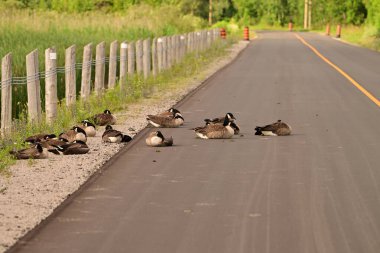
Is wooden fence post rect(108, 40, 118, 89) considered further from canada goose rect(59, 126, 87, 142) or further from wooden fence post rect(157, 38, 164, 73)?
canada goose rect(59, 126, 87, 142)

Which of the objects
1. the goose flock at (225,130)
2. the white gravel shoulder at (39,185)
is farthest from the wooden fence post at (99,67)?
the goose flock at (225,130)

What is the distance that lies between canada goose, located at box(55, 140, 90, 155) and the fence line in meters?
2.18

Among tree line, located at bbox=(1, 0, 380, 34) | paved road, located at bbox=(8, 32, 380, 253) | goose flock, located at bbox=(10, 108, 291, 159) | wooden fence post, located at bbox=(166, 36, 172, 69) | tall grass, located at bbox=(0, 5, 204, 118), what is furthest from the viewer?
tree line, located at bbox=(1, 0, 380, 34)

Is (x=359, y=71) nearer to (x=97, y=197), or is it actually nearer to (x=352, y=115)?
(x=352, y=115)

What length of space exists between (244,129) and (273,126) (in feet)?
3.54

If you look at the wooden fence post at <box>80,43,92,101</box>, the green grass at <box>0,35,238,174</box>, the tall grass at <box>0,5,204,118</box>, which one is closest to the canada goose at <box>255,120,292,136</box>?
the green grass at <box>0,35,238,174</box>

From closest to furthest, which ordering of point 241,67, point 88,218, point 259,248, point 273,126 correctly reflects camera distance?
point 259,248 → point 88,218 → point 273,126 → point 241,67

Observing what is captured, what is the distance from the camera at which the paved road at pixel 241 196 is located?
849 centimetres

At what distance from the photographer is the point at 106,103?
22.1m

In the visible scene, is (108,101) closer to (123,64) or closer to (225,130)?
(123,64)

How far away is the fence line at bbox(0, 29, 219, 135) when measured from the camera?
16.1 m

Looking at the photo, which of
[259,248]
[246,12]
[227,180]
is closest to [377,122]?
[227,180]

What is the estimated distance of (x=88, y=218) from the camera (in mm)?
9492

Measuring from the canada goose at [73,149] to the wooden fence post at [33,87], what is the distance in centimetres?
328
